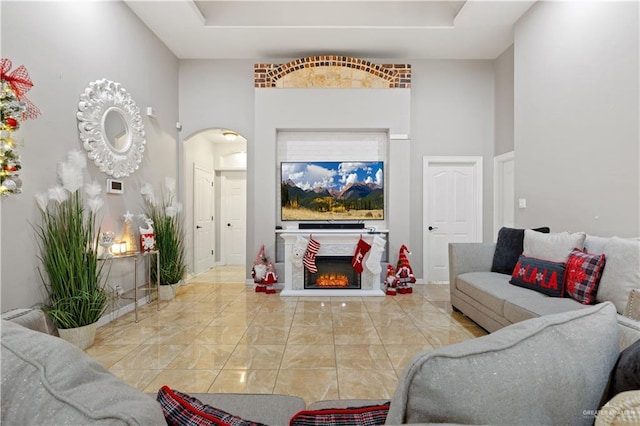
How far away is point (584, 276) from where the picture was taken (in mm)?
2439

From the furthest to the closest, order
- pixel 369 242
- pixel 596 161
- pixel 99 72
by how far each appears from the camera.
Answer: pixel 369 242, pixel 99 72, pixel 596 161

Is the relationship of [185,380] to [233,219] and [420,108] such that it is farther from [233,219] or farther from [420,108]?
[233,219]

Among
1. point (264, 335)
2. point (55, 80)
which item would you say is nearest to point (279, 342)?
point (264, 335)

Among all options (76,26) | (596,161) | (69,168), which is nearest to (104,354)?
(69,168)

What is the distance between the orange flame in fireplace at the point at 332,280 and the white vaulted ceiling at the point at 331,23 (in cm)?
336

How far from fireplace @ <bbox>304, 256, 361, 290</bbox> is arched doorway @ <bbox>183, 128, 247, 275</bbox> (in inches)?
86.3

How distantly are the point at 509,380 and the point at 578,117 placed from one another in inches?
137

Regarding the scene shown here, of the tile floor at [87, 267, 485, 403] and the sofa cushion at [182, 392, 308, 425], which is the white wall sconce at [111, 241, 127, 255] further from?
the sofa cushion at [182, 392, 308, 425]

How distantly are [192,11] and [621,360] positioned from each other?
478cm

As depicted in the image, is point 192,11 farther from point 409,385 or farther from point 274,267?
point 409,385

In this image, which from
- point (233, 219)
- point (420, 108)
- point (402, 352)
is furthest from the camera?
point (233, 219)

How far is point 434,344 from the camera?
2.86 meters

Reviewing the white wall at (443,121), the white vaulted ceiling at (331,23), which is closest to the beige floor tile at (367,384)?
the white wall at (443,121)

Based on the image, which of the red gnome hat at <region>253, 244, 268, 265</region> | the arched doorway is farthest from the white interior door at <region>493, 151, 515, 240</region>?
the arched doorway
